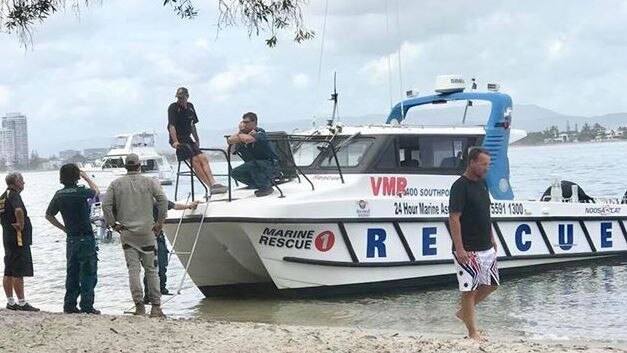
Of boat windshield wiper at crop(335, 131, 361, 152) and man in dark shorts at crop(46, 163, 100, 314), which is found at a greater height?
boat windshield wiper at crop(335, 131, 361, 152)

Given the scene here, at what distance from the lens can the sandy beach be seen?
23.5 feet

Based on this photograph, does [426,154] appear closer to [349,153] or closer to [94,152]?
[349,153]

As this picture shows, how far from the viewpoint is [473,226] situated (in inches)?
290

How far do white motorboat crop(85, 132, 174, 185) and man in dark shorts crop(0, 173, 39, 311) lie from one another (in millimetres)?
39801

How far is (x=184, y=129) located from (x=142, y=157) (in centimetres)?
4276

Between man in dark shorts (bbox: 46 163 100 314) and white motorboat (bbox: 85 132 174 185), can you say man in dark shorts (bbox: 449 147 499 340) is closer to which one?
man in dark shorts (bbox: 46 163 100 314)

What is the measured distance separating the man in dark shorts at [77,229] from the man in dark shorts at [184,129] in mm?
2051

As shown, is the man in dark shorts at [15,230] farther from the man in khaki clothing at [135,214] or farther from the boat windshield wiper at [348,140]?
the boat windshield wiper at [348,140]

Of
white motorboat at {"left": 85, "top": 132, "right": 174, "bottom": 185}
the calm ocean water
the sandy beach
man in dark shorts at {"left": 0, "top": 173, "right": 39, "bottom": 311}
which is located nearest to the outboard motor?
the calm ocean water

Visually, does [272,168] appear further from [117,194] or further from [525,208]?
[525,208]

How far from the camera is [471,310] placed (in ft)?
25.2

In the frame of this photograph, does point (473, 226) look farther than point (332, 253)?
No

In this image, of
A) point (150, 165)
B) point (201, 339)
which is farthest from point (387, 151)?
point (150, 165)

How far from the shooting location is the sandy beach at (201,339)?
7152 millimetres
